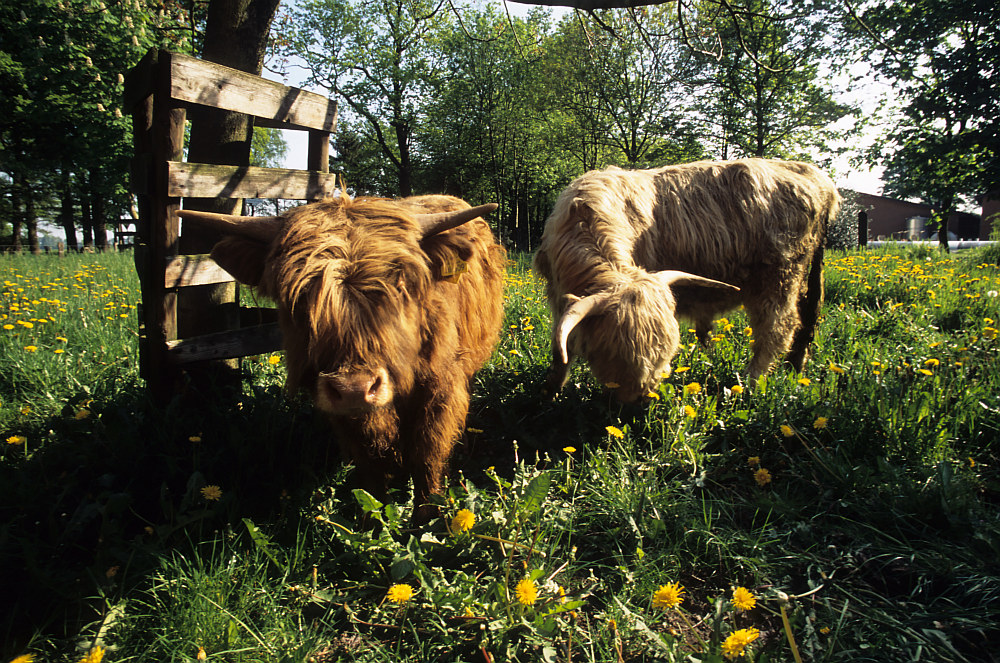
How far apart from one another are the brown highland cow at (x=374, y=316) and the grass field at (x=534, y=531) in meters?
0.33

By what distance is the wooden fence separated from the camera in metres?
2.77

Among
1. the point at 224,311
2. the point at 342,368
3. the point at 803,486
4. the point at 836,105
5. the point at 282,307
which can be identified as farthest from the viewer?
the point at 836,105

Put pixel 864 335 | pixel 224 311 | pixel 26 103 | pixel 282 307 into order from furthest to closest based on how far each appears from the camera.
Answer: pixel 26 103 → pixel 864 335 → pixel 224 311 → pixel 282 307

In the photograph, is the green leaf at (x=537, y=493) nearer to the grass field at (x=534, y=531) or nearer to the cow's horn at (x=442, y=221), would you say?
the grass field at (x=534, y=531)

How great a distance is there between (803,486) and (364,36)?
107 feet

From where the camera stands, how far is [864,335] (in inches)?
188

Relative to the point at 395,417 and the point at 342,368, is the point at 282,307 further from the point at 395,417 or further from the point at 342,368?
the point at 395,417

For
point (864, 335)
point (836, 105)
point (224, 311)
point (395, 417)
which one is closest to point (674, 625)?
point (395, 417)

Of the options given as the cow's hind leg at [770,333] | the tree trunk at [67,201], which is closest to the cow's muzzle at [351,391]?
the cow's hind leg at [770,333]

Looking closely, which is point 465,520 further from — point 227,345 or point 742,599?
point 227,345

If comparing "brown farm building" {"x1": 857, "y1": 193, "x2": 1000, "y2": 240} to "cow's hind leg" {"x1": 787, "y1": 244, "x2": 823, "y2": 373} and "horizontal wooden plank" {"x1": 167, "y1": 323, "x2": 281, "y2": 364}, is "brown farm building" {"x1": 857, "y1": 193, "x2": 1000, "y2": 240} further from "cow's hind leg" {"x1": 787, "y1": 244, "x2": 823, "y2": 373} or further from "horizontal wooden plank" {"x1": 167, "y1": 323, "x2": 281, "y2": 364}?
"horizontal wooden plank" {"x1": 167, "y1": 323, "x2": 281, "y2": 364}

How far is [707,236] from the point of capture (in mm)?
3982

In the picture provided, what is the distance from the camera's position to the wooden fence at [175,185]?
2.77 meters

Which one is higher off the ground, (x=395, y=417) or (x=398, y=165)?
(x=398, y=165)
